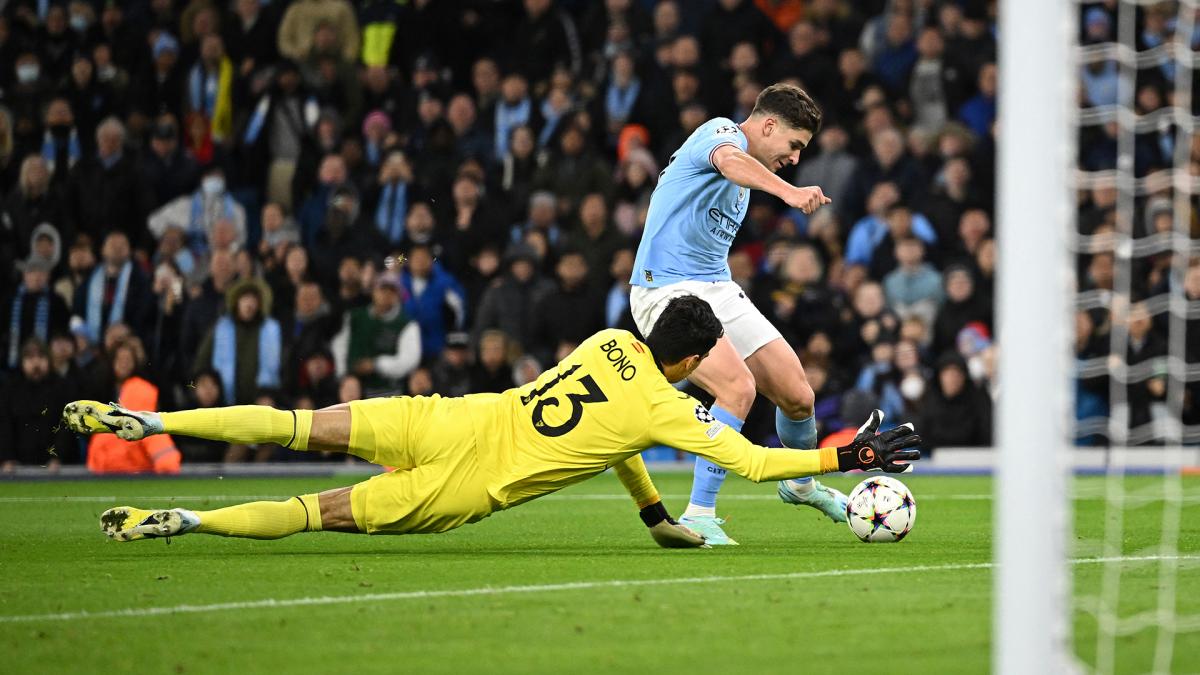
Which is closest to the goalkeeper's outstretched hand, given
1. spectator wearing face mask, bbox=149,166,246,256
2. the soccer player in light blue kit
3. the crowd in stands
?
the soccer player in light blue kit

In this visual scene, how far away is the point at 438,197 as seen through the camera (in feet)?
58.0

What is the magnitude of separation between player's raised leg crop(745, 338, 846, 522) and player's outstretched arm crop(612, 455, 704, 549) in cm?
104

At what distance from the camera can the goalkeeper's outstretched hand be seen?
741cm

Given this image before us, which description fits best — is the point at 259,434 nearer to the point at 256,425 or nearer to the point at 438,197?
the point at 256,425

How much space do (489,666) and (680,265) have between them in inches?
178

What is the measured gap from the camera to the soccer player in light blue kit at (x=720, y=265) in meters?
8.95

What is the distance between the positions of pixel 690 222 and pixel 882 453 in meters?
2.19

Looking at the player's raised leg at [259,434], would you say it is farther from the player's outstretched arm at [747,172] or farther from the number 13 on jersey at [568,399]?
the player's outstretched arm at [747,172]

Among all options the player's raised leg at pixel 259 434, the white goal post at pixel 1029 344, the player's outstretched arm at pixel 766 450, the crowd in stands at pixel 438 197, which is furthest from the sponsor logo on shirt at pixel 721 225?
the crowd in stands at pixel 438 197

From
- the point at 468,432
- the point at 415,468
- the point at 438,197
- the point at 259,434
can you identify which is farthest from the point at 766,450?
the point at 438,197

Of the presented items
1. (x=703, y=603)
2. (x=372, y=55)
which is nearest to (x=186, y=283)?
(x=372, y=55)

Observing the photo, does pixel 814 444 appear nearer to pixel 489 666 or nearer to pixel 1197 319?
pixel 489 666

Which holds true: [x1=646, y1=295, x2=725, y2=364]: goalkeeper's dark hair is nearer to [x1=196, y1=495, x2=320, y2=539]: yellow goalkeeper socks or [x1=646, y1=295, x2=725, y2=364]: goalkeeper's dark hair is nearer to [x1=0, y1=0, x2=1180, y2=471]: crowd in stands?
A: [x1=196, y1=495, x2=320, y2=539]: yellow goalkeeper socks

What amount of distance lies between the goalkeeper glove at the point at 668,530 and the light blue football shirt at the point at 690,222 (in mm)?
1358
